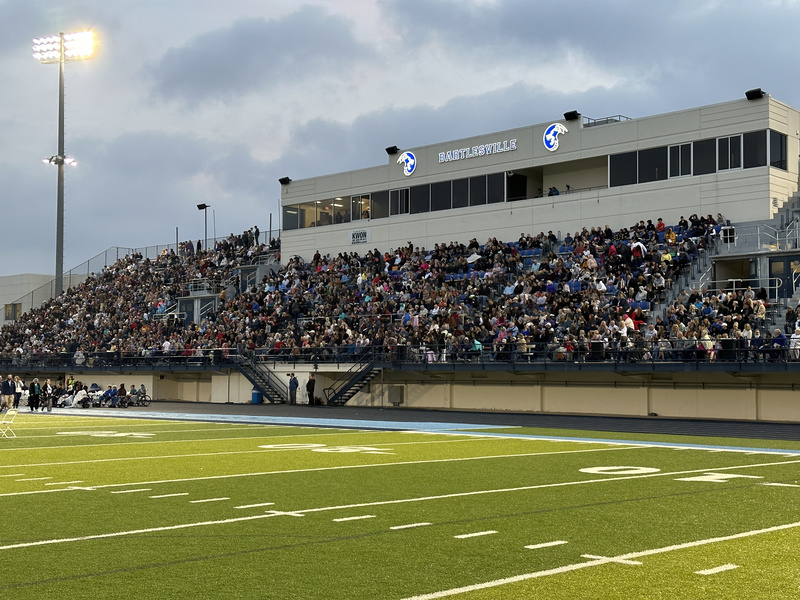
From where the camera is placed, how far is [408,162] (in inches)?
1924

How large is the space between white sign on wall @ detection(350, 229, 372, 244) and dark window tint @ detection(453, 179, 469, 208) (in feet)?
19.3

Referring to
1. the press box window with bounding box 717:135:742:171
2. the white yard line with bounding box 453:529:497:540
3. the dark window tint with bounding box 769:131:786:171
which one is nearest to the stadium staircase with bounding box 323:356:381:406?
the press box window with bounding box 717:135:742:171

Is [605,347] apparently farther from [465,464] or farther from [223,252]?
[223,252]

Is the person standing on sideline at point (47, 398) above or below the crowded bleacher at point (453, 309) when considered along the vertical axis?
below

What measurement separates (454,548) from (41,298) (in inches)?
2676

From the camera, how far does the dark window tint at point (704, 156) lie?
37.4m

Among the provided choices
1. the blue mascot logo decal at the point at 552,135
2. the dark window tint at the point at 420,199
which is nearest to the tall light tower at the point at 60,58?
the dark window tint at the point at 420,199

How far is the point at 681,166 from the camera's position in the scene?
38500 millimetres

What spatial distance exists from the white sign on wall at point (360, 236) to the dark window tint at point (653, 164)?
626 inches

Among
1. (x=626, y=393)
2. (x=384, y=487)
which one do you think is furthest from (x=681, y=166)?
(x=384, y=487)

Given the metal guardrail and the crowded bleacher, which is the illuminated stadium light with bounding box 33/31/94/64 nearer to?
the crowded bleacher

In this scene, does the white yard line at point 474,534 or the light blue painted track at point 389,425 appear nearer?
the white yard line at point 474,534

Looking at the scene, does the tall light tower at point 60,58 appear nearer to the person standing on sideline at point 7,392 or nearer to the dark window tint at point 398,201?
the dark window tint at point 398,201

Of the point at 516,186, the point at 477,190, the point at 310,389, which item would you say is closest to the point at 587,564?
the point at 310,389
